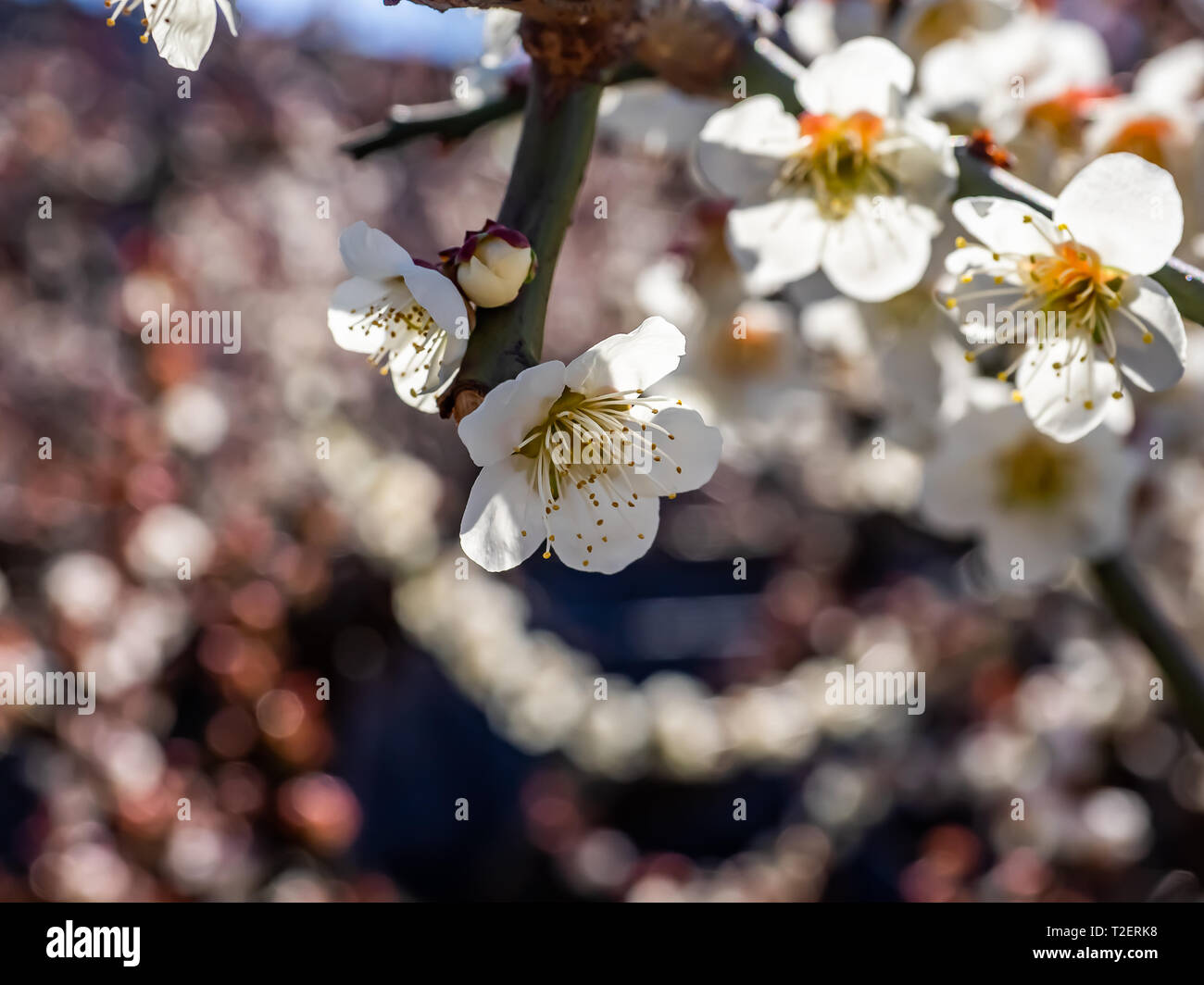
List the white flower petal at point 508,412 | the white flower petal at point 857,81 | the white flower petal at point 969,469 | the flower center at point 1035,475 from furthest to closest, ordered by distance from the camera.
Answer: the flower center at point 1035,475
the white flower petal at point 969,469
the white flower petal at point 857,81
the white flower petal at point 508,412

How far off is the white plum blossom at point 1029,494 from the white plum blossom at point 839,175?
1.12 ft

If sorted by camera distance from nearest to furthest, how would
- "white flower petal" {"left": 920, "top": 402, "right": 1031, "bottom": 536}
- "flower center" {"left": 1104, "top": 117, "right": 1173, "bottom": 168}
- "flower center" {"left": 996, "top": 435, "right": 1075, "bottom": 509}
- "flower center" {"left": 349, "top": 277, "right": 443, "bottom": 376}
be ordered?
"flower center" {"left": 349, "top": 277, "right": 443, "bottom": 376}, "flower center" {"left": 1104, "top": 117, "right": 1173, "bottom": 168}, "white flower petal" {"left": 920, "top": 402, "right": 1031, "bottom": 536}, "flower center" {"left": 996, "top": 435, "right": 1075, "bottom": 509}

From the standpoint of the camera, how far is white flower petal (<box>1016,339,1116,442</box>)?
624 mm

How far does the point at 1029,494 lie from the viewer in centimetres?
112

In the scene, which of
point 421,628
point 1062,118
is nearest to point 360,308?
point 1062,118

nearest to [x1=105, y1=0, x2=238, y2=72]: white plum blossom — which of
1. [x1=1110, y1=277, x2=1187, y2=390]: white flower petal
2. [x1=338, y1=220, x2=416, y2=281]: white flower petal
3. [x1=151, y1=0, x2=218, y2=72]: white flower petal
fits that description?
[x1=151, y1=0, x2=218, y2=72]: white flower petal

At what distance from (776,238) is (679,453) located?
0.86 feet

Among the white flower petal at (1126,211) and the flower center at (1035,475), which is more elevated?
the white flower petal at (1126,211)

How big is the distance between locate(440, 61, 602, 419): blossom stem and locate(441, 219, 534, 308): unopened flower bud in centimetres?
1

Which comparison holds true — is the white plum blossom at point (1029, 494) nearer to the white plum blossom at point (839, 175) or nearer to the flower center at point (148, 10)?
the white plum blossom at point (839, 175)

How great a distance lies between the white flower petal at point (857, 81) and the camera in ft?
2.22

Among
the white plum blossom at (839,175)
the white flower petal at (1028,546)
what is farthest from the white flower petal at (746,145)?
the white flower petal at (1028,546)

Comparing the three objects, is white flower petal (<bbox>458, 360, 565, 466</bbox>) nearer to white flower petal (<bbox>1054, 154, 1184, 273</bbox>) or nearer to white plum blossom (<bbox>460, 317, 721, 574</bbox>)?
white plum blossom (<bbox>460, 317, 721, 574</bbox>)
